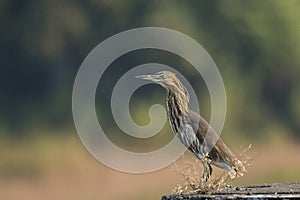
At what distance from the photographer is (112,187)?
1205 cm

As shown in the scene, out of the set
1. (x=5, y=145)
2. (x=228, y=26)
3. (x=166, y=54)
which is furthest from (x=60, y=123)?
(x=228, y=26)

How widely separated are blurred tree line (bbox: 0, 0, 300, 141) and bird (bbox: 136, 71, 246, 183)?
9003mm

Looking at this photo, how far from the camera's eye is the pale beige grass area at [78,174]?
11477 millimetres

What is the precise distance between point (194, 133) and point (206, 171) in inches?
7.4

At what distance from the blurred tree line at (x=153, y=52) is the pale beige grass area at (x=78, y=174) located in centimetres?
38

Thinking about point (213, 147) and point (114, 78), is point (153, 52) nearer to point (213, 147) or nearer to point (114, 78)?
point (114, 78)

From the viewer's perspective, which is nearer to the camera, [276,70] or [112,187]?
[112,187]

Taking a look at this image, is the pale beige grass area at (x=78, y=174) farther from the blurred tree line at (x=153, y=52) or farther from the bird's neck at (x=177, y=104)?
the bird's neck at (x=177, y=104)

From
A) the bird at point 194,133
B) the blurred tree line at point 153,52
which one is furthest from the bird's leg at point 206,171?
the blurred tree line at point 153,52

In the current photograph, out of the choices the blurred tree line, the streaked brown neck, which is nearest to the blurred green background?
the blurred tree line

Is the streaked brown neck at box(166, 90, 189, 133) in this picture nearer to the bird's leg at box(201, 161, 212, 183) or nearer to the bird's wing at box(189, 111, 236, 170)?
the bird's wing at box(189, 111, 236, 170)

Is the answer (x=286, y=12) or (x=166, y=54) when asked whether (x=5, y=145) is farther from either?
(x=286, y=12)

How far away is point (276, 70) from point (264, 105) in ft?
1.82

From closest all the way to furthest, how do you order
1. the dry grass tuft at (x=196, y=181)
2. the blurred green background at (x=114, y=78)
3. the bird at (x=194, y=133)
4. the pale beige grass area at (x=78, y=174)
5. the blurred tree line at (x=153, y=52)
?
the dry grass tuft at (x=196, y=181) < the bird at (x=194, y=133) < the pale beige grass area at (x=78, y=174) < the blurred green background at (x=114, y=78) < the blurred tree line at (x=153, y=52)
